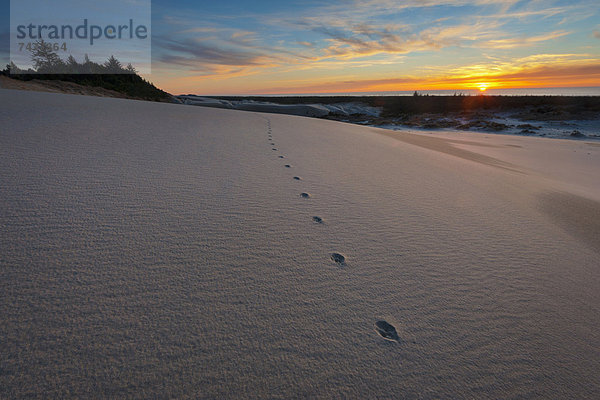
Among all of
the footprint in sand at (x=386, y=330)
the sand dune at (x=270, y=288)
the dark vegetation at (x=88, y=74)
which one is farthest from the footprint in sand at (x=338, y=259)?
the dark vegetation at (x=88, y=74)

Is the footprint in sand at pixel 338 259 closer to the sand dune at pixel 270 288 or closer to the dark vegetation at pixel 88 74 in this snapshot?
the sand dune at pixel 270 288

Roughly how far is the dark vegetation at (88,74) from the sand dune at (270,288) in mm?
21907

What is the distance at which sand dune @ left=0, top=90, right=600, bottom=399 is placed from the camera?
106 cm

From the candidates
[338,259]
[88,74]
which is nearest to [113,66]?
[88,74]

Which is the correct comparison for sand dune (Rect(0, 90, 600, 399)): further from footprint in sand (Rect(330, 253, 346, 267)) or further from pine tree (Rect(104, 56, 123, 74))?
pine tree (Rect(104, 56, 123, 74))

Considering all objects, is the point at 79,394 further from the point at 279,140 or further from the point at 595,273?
→ the point at 279,140

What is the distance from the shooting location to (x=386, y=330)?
131 centimetres

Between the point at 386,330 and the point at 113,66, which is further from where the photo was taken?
the point at 113,66

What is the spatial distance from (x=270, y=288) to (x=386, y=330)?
55 cm

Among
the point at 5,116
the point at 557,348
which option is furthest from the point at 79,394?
the point at 5,116

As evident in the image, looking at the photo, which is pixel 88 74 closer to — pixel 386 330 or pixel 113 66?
pixel 113 66

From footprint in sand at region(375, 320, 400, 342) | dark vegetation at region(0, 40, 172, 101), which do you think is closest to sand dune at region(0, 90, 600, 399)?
footprint in sand at region(375, 320, 400, 342)

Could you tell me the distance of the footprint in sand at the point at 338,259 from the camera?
175cm

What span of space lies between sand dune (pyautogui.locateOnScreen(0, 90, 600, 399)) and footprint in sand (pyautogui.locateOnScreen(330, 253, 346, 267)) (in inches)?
0.5
